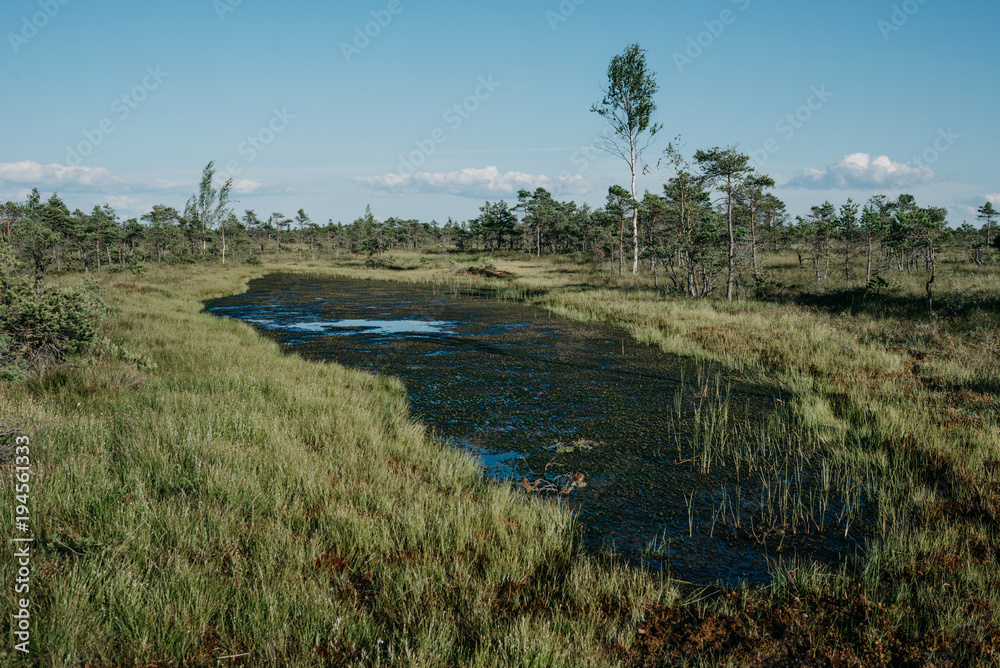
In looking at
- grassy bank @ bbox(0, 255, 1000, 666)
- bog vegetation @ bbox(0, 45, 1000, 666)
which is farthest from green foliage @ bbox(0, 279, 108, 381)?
grassy bank @ bbox(0, 255, 1000, 666)

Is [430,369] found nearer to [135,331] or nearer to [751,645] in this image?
[135,331]

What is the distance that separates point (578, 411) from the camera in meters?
8.77

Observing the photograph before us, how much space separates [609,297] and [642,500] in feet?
65.3

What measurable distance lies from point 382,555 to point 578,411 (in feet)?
17.9

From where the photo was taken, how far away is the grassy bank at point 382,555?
290cm

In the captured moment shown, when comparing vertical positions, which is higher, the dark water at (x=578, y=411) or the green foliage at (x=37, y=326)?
the green foliage at (x=37, y=326)

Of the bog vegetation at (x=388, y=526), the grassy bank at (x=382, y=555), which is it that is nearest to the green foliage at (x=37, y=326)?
the bog vegetation at (x=388, y=526)

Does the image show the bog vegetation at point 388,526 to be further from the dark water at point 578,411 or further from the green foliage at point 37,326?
the dark water at point 578,411

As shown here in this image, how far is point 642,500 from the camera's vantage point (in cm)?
562

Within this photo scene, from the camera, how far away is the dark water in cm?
476

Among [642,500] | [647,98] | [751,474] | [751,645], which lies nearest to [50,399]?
[642,500]

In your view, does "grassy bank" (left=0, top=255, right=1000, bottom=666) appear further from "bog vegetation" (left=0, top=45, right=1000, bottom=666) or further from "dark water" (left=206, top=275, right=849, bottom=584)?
"dark water" (left=206, top=275, right=849, bottom=584)

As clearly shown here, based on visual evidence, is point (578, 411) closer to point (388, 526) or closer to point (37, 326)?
point (388, 526)

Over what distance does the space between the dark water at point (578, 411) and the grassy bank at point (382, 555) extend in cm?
58
